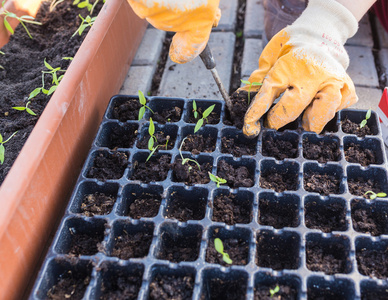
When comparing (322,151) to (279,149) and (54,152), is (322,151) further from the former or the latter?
(54,152)

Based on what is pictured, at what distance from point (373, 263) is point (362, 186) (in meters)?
0.29

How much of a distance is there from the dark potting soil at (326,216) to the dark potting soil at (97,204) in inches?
27.5

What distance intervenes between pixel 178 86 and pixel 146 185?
0.81 metres

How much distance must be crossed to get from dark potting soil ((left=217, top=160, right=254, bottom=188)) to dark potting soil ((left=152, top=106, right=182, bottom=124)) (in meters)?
0.31

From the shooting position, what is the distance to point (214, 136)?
5.15 ft

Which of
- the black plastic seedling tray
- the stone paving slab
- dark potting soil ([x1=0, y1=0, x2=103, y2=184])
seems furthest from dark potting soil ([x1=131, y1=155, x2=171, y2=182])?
the stone paving slab

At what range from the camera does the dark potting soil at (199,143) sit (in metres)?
1.51

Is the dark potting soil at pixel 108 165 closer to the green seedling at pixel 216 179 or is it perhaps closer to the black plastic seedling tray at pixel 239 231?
the black plastic seedling tray at pixel 239 231

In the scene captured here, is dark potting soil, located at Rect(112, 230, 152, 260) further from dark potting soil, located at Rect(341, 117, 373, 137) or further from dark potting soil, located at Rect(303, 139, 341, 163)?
dark potting soil, located at Rect(341, 117, 373, 137)

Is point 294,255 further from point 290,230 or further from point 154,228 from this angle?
point 154,228

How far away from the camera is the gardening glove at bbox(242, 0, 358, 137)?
145cm

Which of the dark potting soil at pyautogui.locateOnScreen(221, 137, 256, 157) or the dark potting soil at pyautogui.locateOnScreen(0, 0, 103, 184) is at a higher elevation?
the dark potting soil at pyautogui.locateOnScreen(0, 0, 103, 184)

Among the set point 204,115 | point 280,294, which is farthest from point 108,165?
point 280,294

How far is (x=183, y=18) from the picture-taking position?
1224 millimetres
